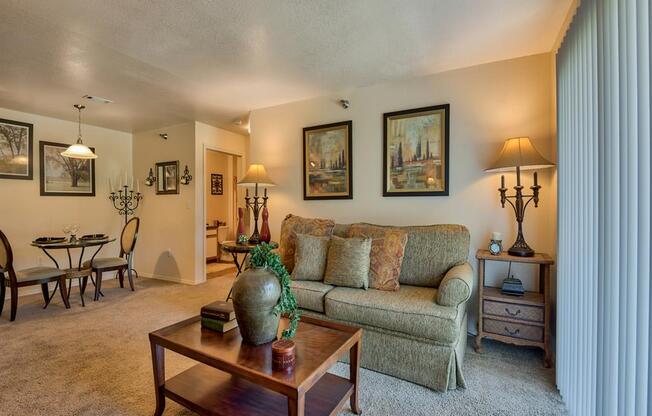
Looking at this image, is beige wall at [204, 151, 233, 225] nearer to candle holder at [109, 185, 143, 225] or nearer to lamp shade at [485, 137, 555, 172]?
candle holder at [109, 185, 143, 225]

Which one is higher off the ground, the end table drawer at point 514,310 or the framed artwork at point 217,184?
the framed artwork at point 217,184

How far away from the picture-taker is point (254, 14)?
6.46ft

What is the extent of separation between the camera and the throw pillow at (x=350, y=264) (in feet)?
7.79

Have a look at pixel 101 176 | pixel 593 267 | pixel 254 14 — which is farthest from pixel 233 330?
pixel 101 176

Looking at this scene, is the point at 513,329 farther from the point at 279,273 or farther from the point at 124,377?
the point at 124,377

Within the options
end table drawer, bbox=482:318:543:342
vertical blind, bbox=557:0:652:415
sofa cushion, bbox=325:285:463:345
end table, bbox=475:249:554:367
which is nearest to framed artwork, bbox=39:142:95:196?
sofa cushion, bbox=325:285:463:345

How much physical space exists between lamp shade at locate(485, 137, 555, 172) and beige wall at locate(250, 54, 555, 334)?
1.01 feet

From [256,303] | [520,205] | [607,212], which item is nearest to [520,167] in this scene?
[520,205]

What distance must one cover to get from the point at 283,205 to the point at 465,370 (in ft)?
8.33

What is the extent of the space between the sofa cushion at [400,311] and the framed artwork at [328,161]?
1342 millimetres

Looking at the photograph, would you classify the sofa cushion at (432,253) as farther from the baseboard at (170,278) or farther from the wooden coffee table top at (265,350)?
the baseboard at (170,278)

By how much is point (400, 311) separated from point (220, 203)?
218 inches

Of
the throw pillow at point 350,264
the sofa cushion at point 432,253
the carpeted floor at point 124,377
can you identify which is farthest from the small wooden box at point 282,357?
the sofa cushion at point 432,253

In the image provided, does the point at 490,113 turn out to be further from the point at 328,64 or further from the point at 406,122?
the point at 328,64
